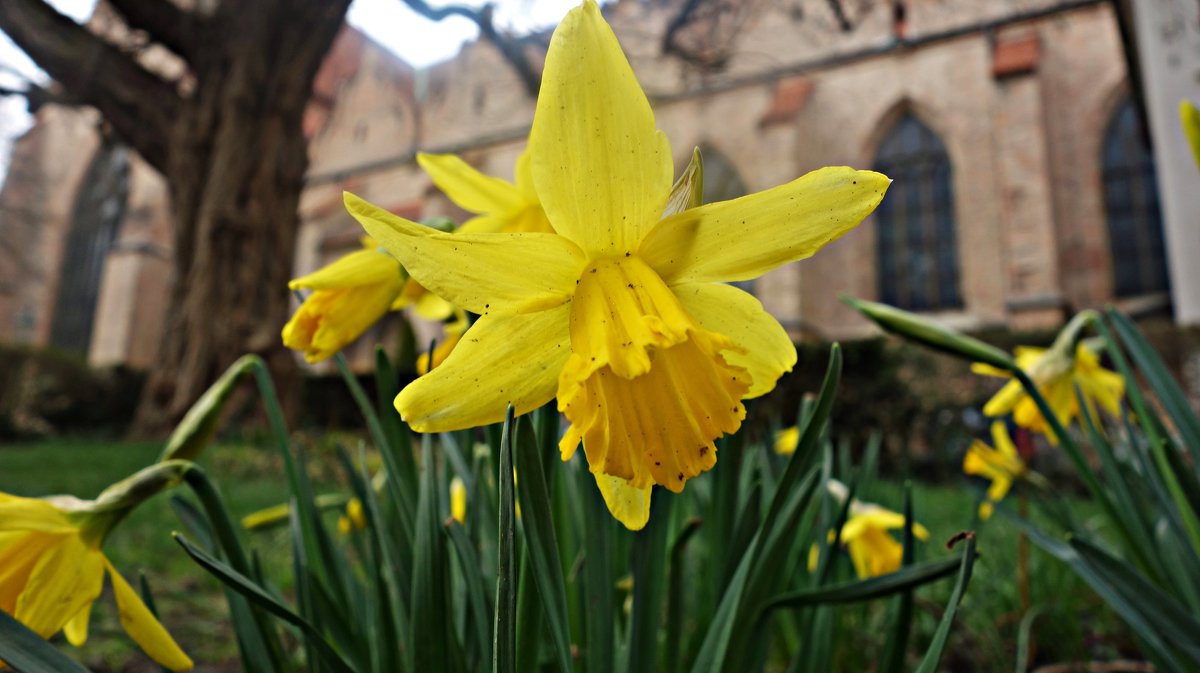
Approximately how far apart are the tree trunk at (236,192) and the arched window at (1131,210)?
32.0 ft

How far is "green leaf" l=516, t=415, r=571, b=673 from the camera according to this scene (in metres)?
0.43

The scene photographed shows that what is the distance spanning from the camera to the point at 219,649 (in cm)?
150

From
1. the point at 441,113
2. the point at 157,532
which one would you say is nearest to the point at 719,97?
the point at 441,113

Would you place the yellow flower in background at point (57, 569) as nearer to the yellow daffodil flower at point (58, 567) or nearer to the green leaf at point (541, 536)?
the yellow daffodil flower at point (58, 567)

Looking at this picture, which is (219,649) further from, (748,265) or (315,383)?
(315,383)

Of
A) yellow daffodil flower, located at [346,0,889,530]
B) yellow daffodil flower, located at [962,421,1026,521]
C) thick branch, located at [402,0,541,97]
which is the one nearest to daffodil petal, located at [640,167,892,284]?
yellow daffodil flower, located at [346,0,889,530]

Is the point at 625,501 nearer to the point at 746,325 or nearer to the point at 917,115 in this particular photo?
the point at 746,325

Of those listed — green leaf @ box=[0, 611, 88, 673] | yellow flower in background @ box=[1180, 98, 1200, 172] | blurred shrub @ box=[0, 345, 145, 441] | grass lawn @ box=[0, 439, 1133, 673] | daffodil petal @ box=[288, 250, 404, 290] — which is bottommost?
grass lawn @ box=[0, 439, 1133, 673]

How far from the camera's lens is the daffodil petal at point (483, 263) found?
14.7 inches

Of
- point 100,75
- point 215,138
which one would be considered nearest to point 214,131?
point 215,138

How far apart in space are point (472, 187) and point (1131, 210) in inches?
453

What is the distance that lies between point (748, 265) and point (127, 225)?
16787mm

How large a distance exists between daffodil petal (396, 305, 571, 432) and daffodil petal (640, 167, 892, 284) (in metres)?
0.08

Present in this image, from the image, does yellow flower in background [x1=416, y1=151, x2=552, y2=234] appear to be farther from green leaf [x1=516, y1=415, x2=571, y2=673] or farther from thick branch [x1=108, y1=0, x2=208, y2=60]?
thick branch [x1=108, y1=0, x2=208, y2=60]
